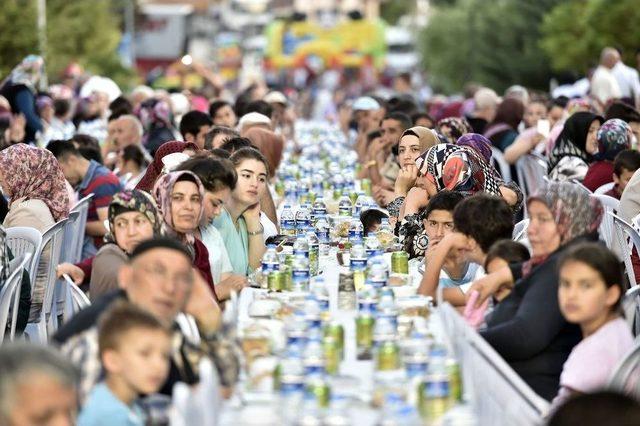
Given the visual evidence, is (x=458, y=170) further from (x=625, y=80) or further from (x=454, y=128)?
(x=625, y=80)

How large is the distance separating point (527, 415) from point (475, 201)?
2.98 metres

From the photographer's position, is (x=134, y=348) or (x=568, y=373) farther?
(x=568, y=373)

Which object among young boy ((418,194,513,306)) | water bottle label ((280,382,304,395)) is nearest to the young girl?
water bottle label ((280,382,304,395))

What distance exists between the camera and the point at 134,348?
568cm

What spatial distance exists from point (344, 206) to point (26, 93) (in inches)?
367

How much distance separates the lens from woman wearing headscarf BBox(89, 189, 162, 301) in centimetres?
816

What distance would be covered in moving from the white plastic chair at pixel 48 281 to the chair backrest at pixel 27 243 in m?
0.06

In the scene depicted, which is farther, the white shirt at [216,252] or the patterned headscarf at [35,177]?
the patterned headscarf at [35,177]

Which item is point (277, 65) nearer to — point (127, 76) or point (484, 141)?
point (127, 76)

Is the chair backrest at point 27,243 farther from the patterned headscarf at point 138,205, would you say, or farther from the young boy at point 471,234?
the young boy at point 471,234

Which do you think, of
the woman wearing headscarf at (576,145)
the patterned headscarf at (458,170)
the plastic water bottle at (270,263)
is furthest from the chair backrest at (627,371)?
the woman wearing headscarf at (576,145)

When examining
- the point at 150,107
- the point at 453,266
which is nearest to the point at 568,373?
the point at 453,266

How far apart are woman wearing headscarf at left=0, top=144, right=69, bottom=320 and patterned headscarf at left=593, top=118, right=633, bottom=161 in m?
4.49

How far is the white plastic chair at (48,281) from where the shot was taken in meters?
10.4
